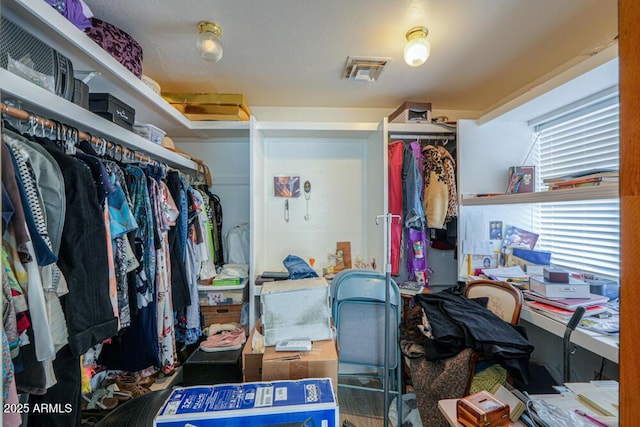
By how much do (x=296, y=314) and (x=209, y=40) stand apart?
1.53 meters

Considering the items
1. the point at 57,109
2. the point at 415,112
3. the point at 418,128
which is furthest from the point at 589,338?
the point at 57,109

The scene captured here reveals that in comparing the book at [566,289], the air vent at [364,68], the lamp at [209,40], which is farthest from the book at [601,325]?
the lamp at [209,40]

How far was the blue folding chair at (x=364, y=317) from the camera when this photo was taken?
1.81 metres

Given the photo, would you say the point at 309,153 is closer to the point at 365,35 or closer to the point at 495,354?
the point at 365,35

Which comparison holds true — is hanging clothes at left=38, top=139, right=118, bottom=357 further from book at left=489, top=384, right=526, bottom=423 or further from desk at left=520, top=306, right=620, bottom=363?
desk at left=520, top=306, right=620, bottom=363

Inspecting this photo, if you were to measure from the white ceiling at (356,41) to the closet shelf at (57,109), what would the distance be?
61cm

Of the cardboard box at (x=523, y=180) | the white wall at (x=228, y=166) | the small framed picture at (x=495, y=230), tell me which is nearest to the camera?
the cardboard box at (x=523, y=180)

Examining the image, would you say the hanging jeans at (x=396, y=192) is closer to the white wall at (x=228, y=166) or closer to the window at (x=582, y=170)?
the window at (x=582, y=170)

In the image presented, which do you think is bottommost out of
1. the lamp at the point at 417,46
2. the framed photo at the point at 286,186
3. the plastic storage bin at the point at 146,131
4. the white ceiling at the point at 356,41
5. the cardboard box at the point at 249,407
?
the cardboard box at the point at 249,407

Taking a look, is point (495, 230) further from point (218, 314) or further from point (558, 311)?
point (218, 314)

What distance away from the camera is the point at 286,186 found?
2.62m

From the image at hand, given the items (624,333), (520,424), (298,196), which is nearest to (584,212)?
(520,424)

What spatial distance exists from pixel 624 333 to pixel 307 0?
5.31 feet

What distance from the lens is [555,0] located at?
1351 mm
